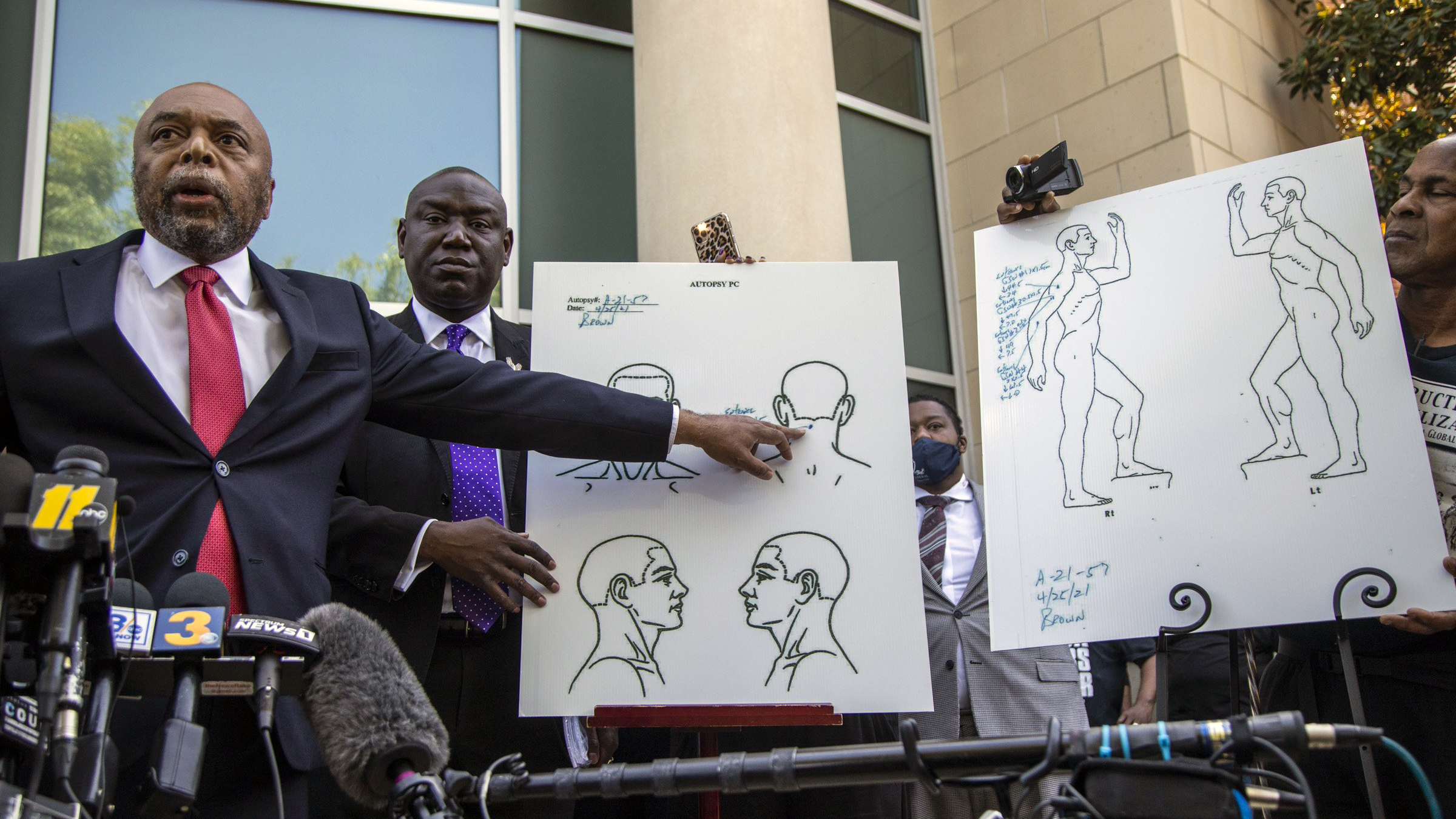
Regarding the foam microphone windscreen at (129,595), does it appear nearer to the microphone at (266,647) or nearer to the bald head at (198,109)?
the microphone at (266,647)

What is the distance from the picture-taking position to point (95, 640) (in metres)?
1.45

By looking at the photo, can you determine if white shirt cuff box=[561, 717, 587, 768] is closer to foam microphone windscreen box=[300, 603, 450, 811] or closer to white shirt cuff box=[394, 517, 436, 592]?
white shirt cuff box=[394, 517, 436, 592]

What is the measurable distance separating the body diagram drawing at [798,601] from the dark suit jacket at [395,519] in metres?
0.68

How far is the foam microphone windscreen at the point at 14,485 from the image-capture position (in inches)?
52.6

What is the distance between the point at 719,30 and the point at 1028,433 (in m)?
3.21

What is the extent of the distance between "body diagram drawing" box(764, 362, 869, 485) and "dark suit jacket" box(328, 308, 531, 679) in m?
0.74

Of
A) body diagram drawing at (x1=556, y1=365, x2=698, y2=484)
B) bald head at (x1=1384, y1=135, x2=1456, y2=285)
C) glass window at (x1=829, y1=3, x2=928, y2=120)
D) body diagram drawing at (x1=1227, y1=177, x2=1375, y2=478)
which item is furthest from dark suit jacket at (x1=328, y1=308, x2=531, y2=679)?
glass window at (x1=829, y1=3, x2=928, y2=120)

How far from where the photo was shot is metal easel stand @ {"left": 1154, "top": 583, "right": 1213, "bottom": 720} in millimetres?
2363

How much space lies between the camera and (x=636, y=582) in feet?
9.10

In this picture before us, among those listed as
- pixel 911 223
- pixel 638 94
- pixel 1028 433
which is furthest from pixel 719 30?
pixel 1028 433

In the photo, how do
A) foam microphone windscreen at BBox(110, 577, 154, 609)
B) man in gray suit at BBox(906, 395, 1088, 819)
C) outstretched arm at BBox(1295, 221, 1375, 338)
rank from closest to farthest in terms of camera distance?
foam microphone windscreen at BBox(110, 577, 154, 609)
outstretched arm at BBox(1295, 221, 1375, 338)
man in gray suit at BBox(906, 395, 1088, 819)

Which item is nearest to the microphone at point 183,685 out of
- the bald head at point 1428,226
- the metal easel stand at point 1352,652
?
the metal easel stand at point 1352,652

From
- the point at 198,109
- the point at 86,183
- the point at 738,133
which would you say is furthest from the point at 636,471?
the point at 86,183

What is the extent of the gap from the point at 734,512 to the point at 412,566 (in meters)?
0.78
